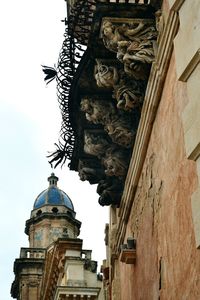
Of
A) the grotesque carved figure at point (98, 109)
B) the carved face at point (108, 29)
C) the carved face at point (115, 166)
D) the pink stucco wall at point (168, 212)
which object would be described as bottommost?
the pink stucco wall at point (168, 212)

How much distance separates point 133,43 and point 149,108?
0.83 metres

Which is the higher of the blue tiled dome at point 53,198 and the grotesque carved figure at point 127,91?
the blue tiled dome at point 53,198

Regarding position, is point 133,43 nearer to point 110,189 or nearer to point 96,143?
point 96,143

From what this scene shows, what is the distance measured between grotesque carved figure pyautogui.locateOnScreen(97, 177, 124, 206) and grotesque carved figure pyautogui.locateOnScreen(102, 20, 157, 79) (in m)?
2.96

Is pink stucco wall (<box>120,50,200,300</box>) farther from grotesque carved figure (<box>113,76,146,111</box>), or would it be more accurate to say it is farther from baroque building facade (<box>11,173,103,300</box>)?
baroque building facade (<box>11,173,103,300</box>)

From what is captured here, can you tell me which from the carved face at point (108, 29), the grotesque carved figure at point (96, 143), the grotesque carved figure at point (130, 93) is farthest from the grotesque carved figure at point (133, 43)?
the grotesque carved figure at point (96, 143)

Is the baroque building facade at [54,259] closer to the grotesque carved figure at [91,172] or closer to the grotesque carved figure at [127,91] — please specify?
the grotesque carved figure at [91,172]

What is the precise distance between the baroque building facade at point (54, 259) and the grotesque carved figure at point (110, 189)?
19.0 m

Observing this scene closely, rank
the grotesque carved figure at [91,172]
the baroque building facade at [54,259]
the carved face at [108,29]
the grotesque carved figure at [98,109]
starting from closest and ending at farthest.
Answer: the carved face at [108,29]
the grotesque carved figure at [98,109]
the grotesque carved figure at [91,172]
the baroque building facade at [54,259]

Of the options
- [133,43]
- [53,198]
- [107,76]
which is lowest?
[107,76]

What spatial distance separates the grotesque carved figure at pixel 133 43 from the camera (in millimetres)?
9023

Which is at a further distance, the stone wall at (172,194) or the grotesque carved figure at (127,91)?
the grotesque carved figure at (127,91)

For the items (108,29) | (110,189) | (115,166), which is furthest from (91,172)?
(108,29)

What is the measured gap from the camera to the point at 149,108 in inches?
364
